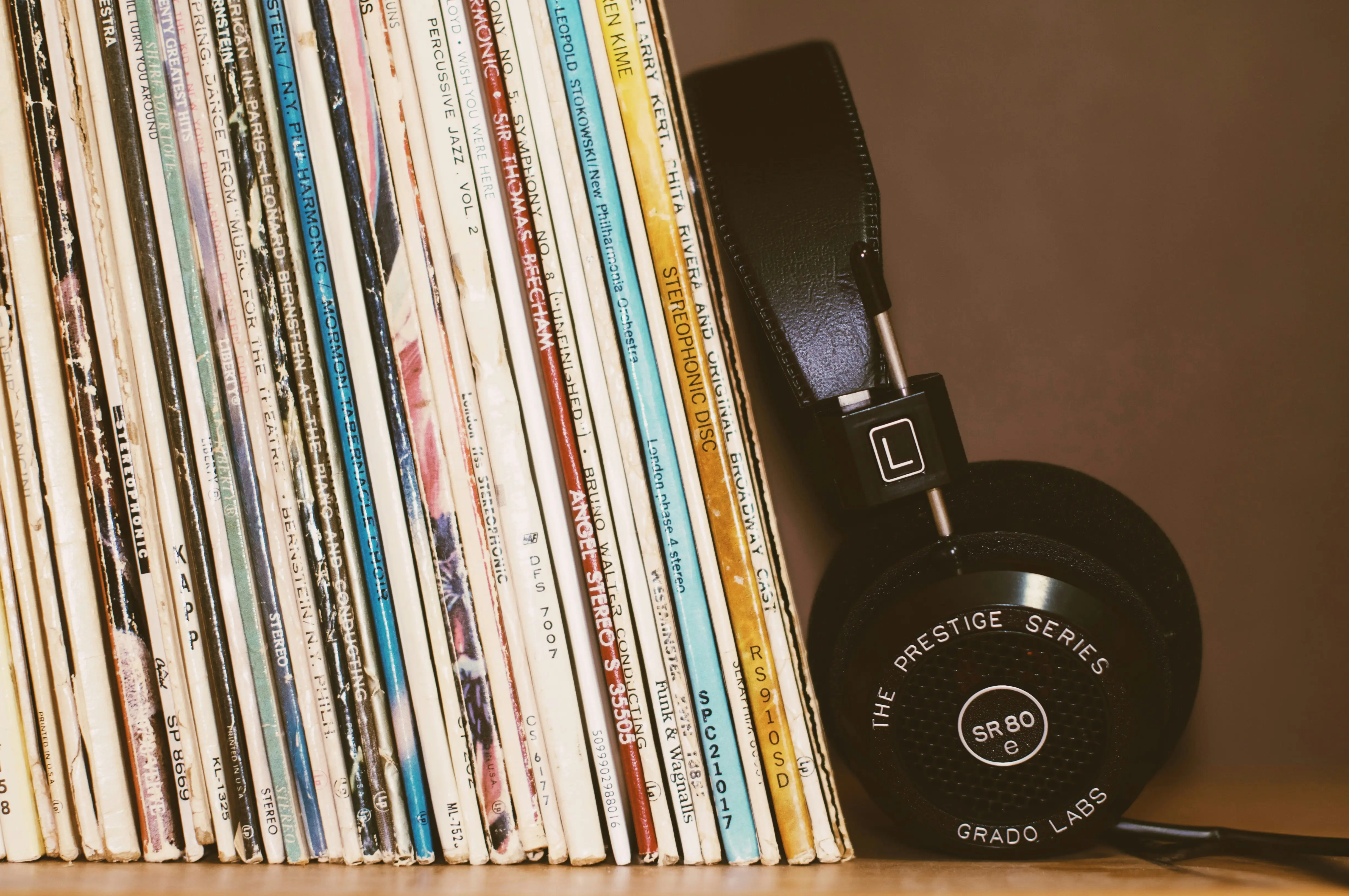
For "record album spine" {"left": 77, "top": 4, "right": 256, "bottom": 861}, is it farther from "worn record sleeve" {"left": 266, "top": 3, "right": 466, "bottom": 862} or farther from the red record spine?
the red record spine

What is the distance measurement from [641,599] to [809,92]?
380 mm

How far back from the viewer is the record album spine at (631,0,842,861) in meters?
0.53


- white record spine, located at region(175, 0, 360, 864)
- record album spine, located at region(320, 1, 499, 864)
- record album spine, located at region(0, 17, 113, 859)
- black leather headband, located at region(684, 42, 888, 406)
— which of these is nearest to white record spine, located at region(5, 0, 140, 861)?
record album spine, located at region(0, 17, 113, 859)

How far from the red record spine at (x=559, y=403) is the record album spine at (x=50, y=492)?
34 cm

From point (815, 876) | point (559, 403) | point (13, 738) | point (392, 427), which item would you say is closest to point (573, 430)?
point (559, 403)

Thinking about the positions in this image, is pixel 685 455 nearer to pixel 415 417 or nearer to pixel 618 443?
pixel 618 443

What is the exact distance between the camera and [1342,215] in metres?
0.66

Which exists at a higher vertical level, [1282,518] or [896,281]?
[896,281]

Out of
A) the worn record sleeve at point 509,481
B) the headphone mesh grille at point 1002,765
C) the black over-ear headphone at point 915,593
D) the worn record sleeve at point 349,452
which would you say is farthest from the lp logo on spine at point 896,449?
the worn record sleeve at point 349,452

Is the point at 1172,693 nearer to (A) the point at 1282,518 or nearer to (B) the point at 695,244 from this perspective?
(A) the point at 1282,518

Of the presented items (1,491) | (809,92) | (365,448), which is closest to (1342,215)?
(809,92)

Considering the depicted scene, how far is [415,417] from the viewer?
0.53 meters

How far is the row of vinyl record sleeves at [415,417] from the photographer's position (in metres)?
0.53

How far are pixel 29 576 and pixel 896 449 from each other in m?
0.62
